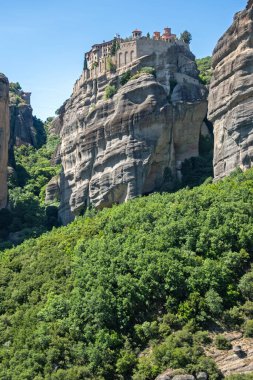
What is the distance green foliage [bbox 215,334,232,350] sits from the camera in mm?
36094

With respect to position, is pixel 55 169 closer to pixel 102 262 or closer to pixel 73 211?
pixel 73 211

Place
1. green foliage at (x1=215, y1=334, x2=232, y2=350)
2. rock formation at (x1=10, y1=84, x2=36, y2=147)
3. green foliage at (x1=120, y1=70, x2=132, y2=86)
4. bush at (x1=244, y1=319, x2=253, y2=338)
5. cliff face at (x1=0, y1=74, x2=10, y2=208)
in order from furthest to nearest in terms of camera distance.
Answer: rock formation at (x1=10, y1=84, x2=36, y2=147) < cliff face at (x1=0, y1=74, x2=10, y2=208) < green foliage at (x1=120, y1=70, x2=132, y2=86) < bush at (x1=244, y1=319, x2=253, y2=338) < green foliage at (x1=215, y1=334, x2=232, y2=350)

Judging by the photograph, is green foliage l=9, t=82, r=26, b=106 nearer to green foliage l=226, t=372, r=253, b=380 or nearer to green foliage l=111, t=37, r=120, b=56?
green foliage l=111, t=37, r=120, b=56

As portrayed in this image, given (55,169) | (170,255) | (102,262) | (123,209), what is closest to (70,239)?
(123,209)

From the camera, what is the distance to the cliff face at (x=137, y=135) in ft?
208

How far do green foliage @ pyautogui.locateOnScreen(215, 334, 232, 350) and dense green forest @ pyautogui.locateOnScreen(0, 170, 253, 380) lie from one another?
0.09m

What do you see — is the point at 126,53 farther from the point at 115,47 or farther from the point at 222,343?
the point at 222,343

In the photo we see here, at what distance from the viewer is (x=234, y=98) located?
2233 inches

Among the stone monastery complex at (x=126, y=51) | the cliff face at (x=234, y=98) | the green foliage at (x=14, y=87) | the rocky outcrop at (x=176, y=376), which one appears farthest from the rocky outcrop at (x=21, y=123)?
the rocky outcrop at (x=176, y=376)

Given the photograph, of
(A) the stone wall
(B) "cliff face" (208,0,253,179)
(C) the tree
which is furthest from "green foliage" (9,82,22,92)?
(B) "cliff face" (208,0,253,179)

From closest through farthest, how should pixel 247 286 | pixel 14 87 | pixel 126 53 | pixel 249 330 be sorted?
pixel 249 330
pixel 247 286
pixel 126 53
pixel 14 87

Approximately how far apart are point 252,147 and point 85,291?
724 inches

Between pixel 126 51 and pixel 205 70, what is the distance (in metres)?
14.1

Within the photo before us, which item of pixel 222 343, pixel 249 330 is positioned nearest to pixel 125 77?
pixel 249 330
